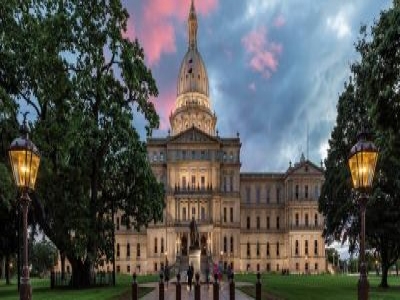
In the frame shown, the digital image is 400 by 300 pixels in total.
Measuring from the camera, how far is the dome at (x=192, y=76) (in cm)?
16700

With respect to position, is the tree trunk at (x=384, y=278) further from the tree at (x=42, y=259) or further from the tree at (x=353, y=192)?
the tree at (x=42, y=259)

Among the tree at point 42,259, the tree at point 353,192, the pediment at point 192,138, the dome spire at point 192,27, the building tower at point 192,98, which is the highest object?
the dome spire at point 192,27

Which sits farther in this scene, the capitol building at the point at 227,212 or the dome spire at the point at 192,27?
the dome spire at the point at 192,27

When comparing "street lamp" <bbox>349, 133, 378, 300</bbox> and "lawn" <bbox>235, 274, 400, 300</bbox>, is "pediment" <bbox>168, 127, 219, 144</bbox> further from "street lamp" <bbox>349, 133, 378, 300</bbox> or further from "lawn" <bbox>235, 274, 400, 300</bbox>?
"street lamp" <bbox>349, 133, 378, 300</bbox>

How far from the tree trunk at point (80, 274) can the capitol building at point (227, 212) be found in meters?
82.8

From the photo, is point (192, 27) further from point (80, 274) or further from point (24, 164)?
point (24, 164)

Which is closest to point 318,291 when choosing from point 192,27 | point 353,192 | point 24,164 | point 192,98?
point 353,192

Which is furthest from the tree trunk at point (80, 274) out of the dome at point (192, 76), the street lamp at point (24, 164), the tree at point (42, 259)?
the dome at point (192, 76)

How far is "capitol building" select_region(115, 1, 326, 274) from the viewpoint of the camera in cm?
13438

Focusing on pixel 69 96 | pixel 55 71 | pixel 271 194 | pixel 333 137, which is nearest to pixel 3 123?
pixel 55 71

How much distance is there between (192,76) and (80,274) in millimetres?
125154

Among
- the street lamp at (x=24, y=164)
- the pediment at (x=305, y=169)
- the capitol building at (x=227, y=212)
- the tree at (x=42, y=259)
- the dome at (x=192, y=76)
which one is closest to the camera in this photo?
the street lamp at (x=24, y=164)

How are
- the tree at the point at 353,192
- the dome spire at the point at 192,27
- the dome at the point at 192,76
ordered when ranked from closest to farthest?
the tree at the point at 353,192 → the dome at the point at 192,76 → the dome spire at the point at 192,27

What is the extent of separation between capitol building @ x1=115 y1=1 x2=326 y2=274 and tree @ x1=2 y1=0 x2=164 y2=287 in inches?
3283
